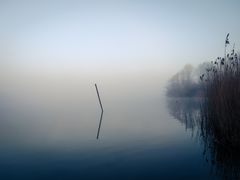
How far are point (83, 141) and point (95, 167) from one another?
3.75 metres

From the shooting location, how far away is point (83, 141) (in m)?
10.5

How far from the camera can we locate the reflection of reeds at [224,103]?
737 cm

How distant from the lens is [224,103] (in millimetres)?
7777

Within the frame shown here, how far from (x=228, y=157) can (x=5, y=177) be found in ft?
19.3

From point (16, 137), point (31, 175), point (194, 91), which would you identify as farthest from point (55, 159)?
point (194, 91)

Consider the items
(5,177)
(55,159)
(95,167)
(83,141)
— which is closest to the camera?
(5,177)

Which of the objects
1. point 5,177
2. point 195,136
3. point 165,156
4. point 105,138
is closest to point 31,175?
point 5,177

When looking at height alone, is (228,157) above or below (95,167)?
above

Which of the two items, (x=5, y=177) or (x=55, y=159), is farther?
(x=55, y=159)

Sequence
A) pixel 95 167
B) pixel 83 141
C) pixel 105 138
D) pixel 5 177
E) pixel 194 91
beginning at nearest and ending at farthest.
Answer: pixel 5 177 → pixel 95 167 → pixel 83 141 → pixel 105 138 → pixel 194 91

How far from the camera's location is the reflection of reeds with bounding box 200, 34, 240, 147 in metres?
7.37

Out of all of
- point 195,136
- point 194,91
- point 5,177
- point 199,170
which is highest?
point 194,91

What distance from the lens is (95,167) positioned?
6.90 meters

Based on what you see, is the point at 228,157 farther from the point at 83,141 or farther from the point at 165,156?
the point at 83,141
